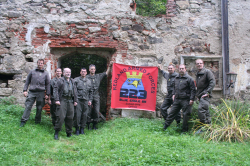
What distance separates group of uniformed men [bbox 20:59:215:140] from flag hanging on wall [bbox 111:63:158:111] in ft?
2.39

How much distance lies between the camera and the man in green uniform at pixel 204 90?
4574 millimetres

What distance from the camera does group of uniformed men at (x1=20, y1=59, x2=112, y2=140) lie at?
458cm

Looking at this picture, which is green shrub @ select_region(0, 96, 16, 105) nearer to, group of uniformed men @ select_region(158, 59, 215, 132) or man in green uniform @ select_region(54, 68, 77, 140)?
man in green uniform @ select_region(54, 68, 77, 140)

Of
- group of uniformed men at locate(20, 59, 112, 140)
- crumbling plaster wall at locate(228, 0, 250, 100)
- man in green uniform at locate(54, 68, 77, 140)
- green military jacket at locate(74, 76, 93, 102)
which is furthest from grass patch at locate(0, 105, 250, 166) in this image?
crumbling plaster wall at locate(228, 0, 250, 100)

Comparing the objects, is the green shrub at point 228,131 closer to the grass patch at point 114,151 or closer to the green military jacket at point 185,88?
the grass patch at point 114,151

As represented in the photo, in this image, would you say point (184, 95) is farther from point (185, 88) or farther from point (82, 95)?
point (82, 95)

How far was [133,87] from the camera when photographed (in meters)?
6.32

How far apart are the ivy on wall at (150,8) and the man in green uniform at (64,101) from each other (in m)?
7.70

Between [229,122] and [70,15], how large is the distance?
519 cm

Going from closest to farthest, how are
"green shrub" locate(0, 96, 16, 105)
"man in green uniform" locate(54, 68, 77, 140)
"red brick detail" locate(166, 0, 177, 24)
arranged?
"man in green uniform" locate(54, 68, 77, 140), "green shrub" locate(0, 96, 16, 105), "red brick detail" locate(166, 0, 177, 24)

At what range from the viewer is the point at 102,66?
9375 mm

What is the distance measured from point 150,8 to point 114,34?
6.12 m

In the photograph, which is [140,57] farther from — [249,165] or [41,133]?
[249,165]

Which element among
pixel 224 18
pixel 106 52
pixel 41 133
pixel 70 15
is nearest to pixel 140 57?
pixel 106 52
